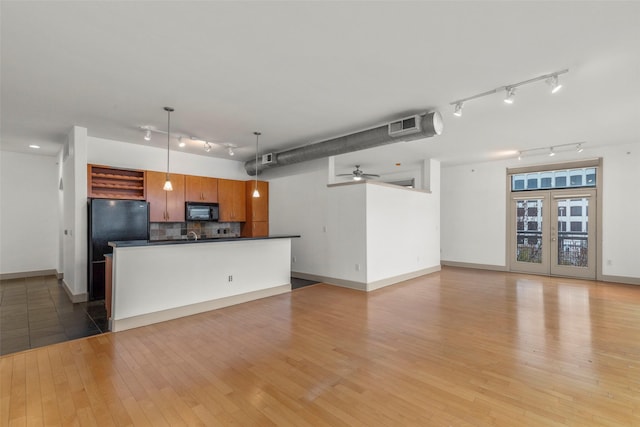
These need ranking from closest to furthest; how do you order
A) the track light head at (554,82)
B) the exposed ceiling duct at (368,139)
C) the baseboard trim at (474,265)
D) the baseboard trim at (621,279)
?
the track light head at (554,82) < the exposed ceiling duct at (368,139) < the baseboard trim at (621,279) < the baseboard trim at (474,265)

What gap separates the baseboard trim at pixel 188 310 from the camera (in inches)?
147

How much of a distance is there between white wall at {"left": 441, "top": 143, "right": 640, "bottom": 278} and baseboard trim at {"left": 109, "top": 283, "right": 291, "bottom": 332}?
18.7ft

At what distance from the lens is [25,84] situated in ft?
11.2

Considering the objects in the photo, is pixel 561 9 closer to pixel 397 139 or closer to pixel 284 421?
pixel 397 139

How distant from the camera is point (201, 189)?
267 inches

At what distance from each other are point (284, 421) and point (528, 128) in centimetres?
574

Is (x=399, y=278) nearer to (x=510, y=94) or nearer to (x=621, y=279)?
(x=510, y=94)

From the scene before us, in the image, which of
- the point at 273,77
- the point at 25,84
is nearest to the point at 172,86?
the point at 273,77

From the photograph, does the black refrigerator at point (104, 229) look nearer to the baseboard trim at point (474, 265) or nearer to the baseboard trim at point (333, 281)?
the baseboard trim at point (333, 281)

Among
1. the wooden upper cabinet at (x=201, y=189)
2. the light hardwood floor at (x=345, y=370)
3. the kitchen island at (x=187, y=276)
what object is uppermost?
the wooden upper cabinet at (x=201, y=189)

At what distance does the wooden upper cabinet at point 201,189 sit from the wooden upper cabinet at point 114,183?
900 millimetres

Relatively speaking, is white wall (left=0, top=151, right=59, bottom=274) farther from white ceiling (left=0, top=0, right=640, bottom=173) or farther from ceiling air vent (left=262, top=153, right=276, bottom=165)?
ceiling air vent (left=262, top=153, right=276, bottom=165)

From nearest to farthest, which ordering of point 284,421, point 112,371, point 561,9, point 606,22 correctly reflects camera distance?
point 284,421 < point 561,9 < point 606,22 < point 112,371

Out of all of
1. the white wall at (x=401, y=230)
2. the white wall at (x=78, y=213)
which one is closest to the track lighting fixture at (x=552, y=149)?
the white wall at (x=401, y=230)
